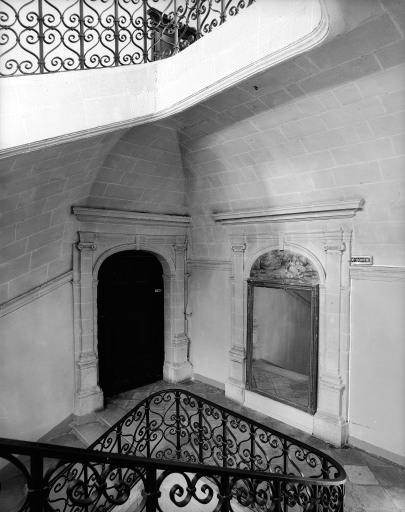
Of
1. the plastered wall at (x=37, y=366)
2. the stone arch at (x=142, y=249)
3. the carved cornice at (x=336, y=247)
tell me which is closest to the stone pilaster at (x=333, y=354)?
the carved cornice at (x=336, y=247)

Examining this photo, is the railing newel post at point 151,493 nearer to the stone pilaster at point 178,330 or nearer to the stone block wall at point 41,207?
the stone block wall at point 41,207

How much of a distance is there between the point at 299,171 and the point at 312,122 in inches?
33.4

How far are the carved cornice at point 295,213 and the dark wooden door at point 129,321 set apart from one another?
6.03 feet

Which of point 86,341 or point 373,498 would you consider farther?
point 86,341

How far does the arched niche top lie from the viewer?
4.93m

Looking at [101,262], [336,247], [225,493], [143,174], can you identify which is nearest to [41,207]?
[101,262]

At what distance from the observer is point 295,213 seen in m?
4.84

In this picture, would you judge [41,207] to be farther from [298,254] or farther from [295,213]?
[298,254]

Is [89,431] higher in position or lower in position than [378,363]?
lower

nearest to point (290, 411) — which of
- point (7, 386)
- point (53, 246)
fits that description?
point (7, 386)

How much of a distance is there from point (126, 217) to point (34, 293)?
190 centimetres

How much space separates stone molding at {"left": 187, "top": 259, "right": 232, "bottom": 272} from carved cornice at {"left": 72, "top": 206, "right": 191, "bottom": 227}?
78cm

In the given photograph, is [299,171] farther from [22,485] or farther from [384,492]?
[22,485]

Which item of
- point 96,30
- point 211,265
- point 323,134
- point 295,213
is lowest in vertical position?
point 211,265
